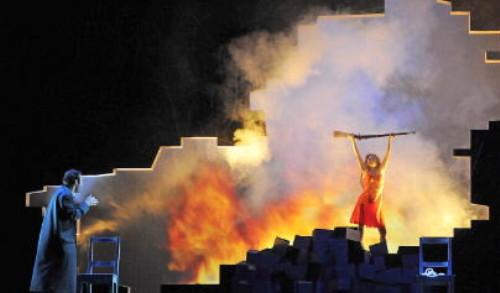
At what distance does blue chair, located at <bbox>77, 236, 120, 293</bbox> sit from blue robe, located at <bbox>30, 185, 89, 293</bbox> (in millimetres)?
800

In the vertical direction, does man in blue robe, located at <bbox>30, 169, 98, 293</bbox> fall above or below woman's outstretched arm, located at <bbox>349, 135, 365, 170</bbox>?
below

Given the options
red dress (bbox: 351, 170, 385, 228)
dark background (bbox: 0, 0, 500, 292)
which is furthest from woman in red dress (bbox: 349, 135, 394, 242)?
dark background (bbox: 0, 0, 500, 292)

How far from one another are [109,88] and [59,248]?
7.13 ft

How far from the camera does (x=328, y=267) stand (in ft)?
23.5

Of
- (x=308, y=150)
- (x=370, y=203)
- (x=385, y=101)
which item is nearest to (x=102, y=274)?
(x=308, y=150)

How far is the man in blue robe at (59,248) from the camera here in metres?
6.27

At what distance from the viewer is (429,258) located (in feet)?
25.9

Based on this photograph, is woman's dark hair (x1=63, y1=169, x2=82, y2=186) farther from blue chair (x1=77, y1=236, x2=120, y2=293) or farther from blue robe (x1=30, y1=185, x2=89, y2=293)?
blue chair (x1=77, y1=236, x2=120, y2=293)

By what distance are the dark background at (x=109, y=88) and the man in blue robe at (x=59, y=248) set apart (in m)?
1.66

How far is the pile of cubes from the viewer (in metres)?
7.05

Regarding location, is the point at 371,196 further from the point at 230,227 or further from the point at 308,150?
the point at 230,227

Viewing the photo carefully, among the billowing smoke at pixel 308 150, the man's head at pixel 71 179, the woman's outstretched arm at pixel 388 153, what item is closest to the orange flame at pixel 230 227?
the billowing smoke at pixel 308 150

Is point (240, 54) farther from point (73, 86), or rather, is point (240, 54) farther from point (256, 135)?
point (73, 86)

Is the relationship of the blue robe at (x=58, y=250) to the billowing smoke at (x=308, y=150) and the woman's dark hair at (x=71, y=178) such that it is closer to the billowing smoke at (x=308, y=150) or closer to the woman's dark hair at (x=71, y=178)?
the woman's dark hair at (x=71, y=178)
